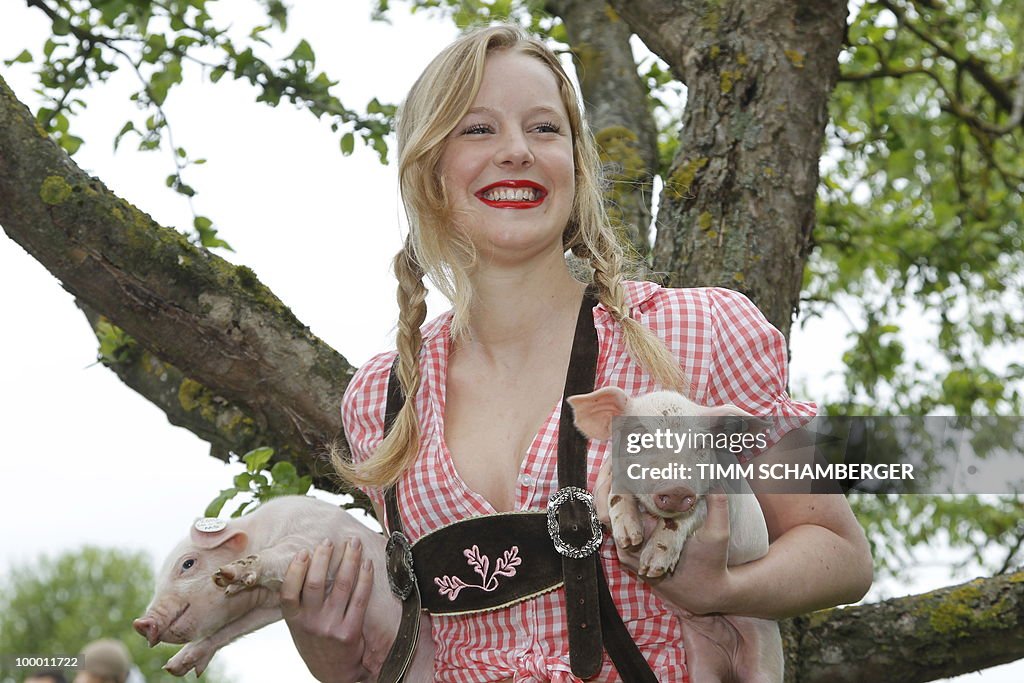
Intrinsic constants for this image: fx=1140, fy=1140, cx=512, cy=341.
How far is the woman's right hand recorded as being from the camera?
113 inches

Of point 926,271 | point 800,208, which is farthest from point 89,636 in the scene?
point 800,208

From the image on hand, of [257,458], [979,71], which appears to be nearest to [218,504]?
[257,458]

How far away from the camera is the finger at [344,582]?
2.90 metres

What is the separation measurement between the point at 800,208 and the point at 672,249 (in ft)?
1.57

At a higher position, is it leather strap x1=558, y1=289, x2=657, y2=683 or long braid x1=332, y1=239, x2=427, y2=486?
long braid x1=332, y1=239, x2=427, y2=486

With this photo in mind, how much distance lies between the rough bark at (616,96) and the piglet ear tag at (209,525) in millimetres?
2507

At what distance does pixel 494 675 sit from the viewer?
2.62 meters

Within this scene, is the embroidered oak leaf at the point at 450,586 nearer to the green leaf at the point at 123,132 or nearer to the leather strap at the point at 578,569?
the leather strap at the point at 578,569

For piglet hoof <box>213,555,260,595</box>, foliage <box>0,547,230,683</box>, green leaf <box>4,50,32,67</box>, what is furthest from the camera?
foliage <box>0,547,230,683</box>

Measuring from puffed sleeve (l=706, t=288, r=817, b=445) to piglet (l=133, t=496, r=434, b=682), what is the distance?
0.97 metres

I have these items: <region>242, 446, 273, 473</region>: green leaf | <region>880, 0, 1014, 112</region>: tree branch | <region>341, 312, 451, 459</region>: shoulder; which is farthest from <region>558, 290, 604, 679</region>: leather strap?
<region>880, 0, 1014, 112</region>: tree branch

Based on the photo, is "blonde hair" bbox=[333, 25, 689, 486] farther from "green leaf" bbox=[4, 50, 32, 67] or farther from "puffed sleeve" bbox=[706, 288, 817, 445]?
"green leaf" bbox=[4, 50, 32, 67]

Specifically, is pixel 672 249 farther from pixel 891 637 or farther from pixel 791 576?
pixel 791 576

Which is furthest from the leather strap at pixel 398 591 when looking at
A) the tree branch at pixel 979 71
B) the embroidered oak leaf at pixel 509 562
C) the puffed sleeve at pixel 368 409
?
the tree branch at pixel 979 71
